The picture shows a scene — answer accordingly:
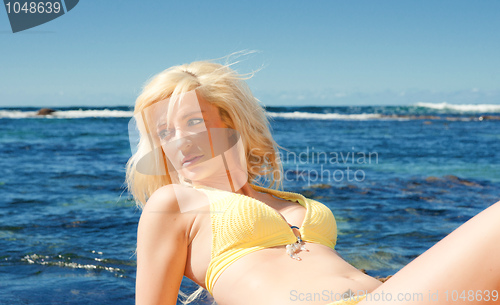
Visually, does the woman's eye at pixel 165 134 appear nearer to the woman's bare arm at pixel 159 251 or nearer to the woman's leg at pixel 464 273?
the woman's bare arm at pixel 159 251

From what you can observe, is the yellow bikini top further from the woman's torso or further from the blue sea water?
the blue sea water

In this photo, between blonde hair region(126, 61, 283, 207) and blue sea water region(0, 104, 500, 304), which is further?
blue sea water region(0, 104, 500, 304)

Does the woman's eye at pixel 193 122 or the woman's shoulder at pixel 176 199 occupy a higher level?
the woman's eye at pixel 193 122

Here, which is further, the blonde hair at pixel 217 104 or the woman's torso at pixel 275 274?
the blonde hair at pixel 217 104

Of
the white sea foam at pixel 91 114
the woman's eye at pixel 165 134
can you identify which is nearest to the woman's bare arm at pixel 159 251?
the woman's eye at pixel 165 134

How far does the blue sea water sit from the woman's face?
1013 mm

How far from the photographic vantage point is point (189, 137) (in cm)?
266

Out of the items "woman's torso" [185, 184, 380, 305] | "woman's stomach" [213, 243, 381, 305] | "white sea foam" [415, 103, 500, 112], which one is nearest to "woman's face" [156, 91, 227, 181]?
"woman's torso" [185, 184, 380, 305]

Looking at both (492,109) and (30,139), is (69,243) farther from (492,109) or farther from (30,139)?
(492,109)

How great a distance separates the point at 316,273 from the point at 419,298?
1.88ft

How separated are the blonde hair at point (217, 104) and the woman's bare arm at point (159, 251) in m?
0.57

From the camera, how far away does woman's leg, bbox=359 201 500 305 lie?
5.48 ft

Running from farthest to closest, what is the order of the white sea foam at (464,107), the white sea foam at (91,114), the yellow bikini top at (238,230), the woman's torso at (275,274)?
the white sea foam at (464,107) → the white sea foam at (91,114) → the yellow bikini top at (238,230) → the woman's torso at (275,274)

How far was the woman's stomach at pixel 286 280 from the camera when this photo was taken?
204 centimetres
